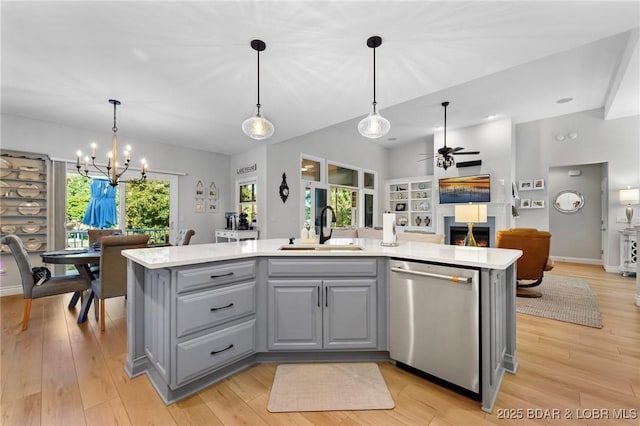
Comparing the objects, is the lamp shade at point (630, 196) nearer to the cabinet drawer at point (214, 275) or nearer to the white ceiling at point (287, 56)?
the white ceiling at point (287, 56)

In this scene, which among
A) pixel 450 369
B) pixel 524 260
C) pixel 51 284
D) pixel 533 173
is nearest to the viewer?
pixel 450 369

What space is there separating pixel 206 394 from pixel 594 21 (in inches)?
152

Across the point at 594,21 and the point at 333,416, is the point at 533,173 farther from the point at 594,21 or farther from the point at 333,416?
the point at 333,416

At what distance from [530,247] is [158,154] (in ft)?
21.1

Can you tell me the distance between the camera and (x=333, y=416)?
1.55 metres

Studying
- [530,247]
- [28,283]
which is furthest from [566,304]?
[28,283]

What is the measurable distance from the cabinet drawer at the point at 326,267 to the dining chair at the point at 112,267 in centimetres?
173

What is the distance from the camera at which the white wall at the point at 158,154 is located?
4.06 meters

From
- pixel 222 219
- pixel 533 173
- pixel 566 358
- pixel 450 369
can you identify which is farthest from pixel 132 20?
pixel 533 173

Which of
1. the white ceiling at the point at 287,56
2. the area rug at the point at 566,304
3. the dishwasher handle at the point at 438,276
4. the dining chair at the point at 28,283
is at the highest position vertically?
the white ceiling at the point at 287,56

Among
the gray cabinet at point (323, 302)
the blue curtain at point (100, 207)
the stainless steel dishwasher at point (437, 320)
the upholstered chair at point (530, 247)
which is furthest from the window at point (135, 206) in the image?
the upholstered chair at point (530, 247)

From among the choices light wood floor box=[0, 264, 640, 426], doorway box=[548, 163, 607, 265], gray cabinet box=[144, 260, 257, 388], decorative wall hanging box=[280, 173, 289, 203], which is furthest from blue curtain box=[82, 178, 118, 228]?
doorway box=[548, 163, 607, 265]

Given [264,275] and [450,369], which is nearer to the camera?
[450,369]

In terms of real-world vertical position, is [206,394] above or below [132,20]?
below
